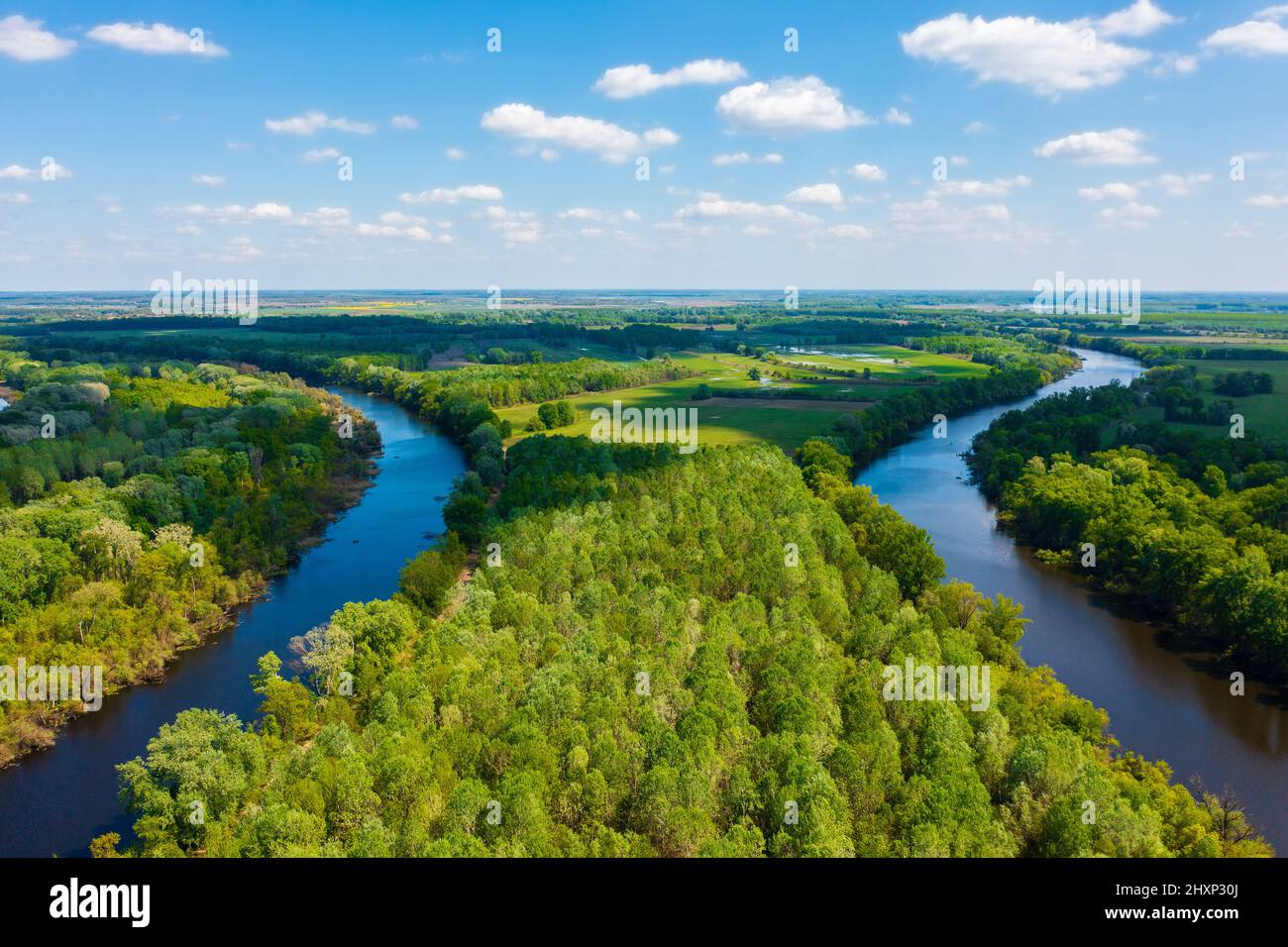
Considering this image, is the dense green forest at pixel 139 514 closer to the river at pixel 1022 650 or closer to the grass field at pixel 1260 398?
the river at pixel 1022 650

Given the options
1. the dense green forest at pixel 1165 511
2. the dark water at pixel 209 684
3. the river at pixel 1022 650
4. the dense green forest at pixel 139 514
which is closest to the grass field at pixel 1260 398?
the dense green forest at pixel 1165 511

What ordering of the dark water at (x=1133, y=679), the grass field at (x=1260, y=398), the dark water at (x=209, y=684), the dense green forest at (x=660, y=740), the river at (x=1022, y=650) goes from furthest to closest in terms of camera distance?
the grass field at (x=1260, y=398)
the dark water at (x=1133, y=679)
the river at (x=1022, y=650)
the dark water at (x=209, y=684)
the dense green forest at (x=660, y=740)

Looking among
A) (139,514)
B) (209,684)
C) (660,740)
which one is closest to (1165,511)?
(660,740)

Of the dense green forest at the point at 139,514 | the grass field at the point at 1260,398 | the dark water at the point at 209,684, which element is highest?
the grass field at the point at 1260,398

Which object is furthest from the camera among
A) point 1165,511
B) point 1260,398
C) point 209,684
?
point 1260,398

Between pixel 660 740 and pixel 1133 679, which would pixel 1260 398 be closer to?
pixel 1133 679

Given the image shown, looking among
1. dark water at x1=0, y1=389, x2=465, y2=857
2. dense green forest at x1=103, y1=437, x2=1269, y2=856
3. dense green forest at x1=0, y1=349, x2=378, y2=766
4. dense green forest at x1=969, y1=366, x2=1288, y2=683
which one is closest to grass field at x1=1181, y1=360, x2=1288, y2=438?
dense green forest at x1=969, y1=366, x2=1288, y2=683
